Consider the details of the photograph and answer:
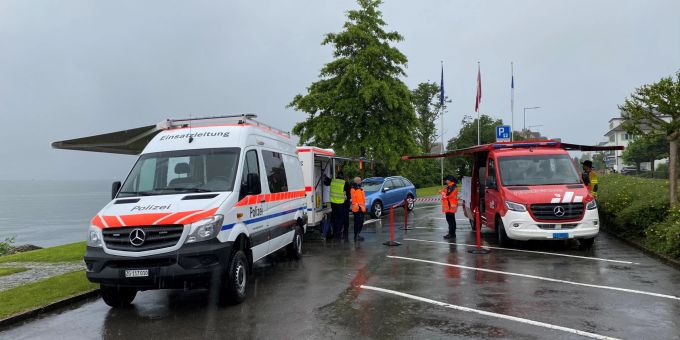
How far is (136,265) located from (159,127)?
3.11 metres

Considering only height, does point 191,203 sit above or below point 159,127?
below

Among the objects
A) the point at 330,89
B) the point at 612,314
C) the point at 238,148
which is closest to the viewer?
the point at 612,314

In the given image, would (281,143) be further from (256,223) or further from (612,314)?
(612,314)

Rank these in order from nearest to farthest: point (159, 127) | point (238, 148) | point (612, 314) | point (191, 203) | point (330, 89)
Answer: point (612, 314), point (191, 203), point (238, 148), point (159, 127), point (330, 89)

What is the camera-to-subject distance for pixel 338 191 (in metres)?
12.9

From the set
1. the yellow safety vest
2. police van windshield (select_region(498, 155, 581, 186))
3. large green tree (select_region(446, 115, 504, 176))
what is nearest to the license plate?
the yellow safety vest

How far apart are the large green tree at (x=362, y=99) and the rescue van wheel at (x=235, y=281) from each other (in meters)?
18.7

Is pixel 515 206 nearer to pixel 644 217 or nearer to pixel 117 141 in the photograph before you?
pixel 644 217

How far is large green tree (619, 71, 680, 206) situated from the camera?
1037 centimetres

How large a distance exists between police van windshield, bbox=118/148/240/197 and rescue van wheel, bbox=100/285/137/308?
1.31m

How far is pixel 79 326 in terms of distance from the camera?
6.28 m

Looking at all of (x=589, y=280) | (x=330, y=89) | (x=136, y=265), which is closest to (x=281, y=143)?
(x=136, y=265)

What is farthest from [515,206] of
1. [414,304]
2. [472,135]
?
[472,135]

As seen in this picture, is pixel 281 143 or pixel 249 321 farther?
pixel 281 143
